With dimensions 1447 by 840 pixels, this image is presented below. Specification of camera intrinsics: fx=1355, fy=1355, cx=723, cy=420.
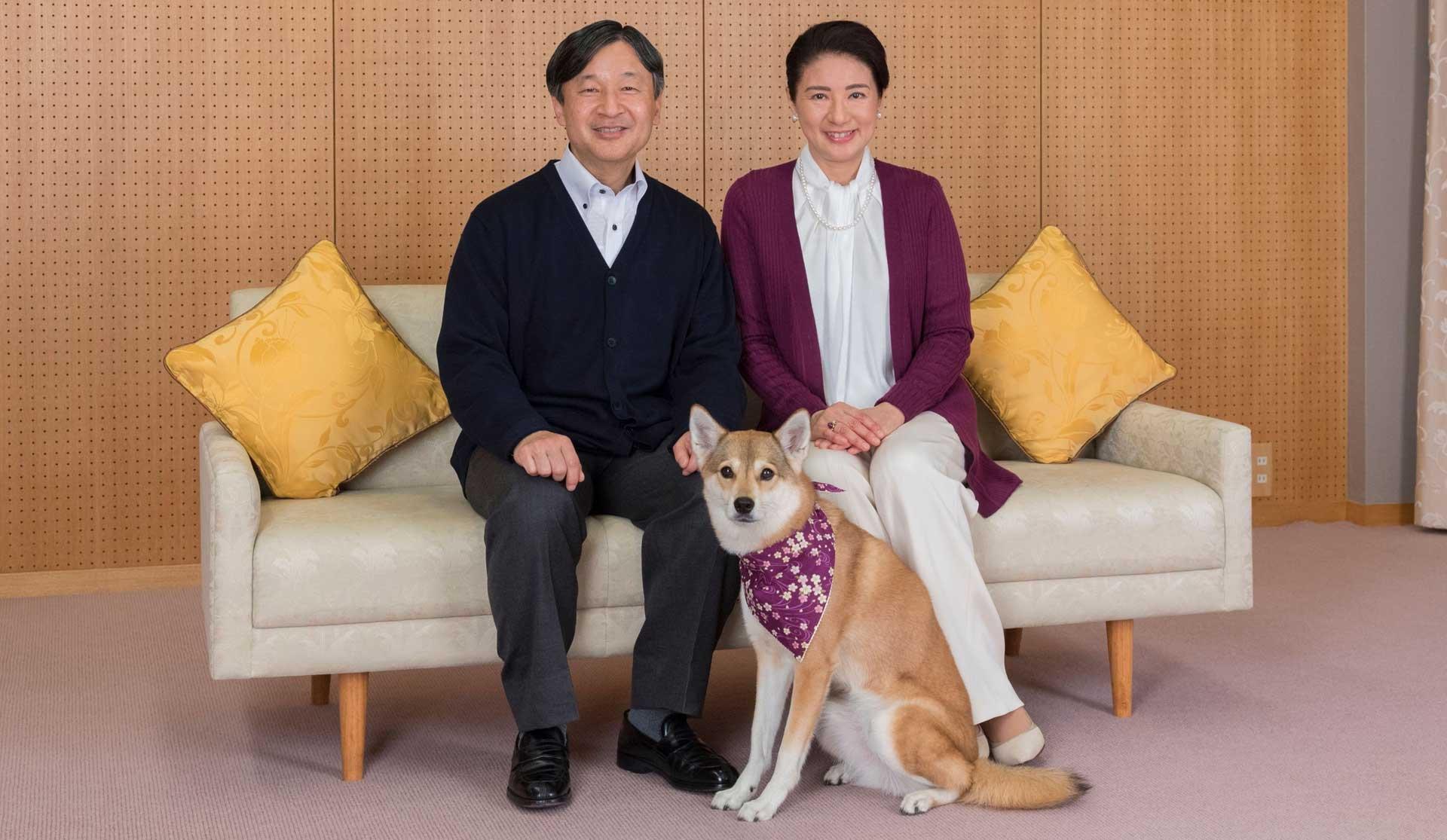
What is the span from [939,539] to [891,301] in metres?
0.59

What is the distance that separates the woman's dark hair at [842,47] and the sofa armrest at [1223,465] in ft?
3.42

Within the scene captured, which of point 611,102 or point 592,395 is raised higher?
point 611,102

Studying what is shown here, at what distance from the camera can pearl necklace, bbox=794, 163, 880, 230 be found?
3010mm

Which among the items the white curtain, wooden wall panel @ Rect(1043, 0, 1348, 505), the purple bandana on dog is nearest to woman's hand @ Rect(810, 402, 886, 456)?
the purple bandana on dog

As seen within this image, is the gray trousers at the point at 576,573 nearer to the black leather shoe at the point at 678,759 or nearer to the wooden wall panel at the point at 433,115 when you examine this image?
the black leather shoe at the point at 678,759

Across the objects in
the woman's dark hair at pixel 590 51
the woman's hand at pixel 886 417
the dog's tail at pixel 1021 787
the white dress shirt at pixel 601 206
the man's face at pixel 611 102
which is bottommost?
the dog's tail at pixel 1021 787

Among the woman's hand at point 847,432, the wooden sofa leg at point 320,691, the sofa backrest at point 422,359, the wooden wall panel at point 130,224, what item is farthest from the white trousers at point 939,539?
the wooden wall panel at point 130,224

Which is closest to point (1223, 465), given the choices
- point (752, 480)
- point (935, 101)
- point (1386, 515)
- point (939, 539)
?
point (939, 539)

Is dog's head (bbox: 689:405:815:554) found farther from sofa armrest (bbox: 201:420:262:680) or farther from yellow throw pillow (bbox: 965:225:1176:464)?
yellow throw pillow (bbox: 965:225:1176:464)

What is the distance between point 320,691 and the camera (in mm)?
3145

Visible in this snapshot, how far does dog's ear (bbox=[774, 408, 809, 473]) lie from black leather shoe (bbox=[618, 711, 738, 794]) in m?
0.55

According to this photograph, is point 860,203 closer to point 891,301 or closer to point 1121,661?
point 891,301

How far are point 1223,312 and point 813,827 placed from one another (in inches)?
135

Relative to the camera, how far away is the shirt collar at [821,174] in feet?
9.89
